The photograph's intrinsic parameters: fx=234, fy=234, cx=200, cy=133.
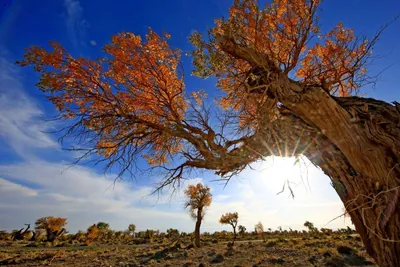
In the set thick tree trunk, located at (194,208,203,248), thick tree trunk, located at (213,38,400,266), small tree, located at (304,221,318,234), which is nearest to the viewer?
thick tree trunk, located at (213,38,400,266)

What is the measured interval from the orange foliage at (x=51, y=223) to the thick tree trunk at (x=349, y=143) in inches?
1989

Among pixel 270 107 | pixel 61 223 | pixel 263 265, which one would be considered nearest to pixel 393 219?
pixel 270 107

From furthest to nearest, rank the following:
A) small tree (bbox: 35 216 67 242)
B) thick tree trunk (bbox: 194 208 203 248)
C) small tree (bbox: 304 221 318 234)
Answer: small tree (bbox: 304 221 318 234)
small tree (bbox: 35 216 67 242)
thick tree trunk (bbox: 194 208 203 248)

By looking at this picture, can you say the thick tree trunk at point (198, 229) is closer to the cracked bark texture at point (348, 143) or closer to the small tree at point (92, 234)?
the cracked bark texture at point (348, 143)

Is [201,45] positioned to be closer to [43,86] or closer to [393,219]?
[43,86]

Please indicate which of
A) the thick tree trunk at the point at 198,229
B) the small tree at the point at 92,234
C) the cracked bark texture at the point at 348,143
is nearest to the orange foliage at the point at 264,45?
the cracked bark texture at the point at 348,143

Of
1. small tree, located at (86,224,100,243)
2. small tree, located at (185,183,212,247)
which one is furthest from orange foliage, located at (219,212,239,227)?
small tree, located at (86,224,100,243)

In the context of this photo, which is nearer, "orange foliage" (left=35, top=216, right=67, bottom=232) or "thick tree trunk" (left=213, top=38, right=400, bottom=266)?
"thick tree trunk" (left=213, top=38, right=400, bottom=266)

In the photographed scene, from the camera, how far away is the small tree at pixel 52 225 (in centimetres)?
4150

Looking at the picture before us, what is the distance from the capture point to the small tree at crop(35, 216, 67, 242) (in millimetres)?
41500

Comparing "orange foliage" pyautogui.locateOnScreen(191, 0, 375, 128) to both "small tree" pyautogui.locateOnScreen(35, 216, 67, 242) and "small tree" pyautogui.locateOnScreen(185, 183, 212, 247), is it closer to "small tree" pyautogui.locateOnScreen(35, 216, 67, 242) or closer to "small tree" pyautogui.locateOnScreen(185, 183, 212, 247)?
"small tree" pyautogui.locateOnScreen(185, 183, 212, 247)

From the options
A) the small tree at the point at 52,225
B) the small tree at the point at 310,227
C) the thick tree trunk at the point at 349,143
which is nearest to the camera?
the thick tree trunk at the point at 349,143

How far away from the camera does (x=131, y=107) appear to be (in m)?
6.89

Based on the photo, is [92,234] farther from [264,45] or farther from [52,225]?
[264,45]
